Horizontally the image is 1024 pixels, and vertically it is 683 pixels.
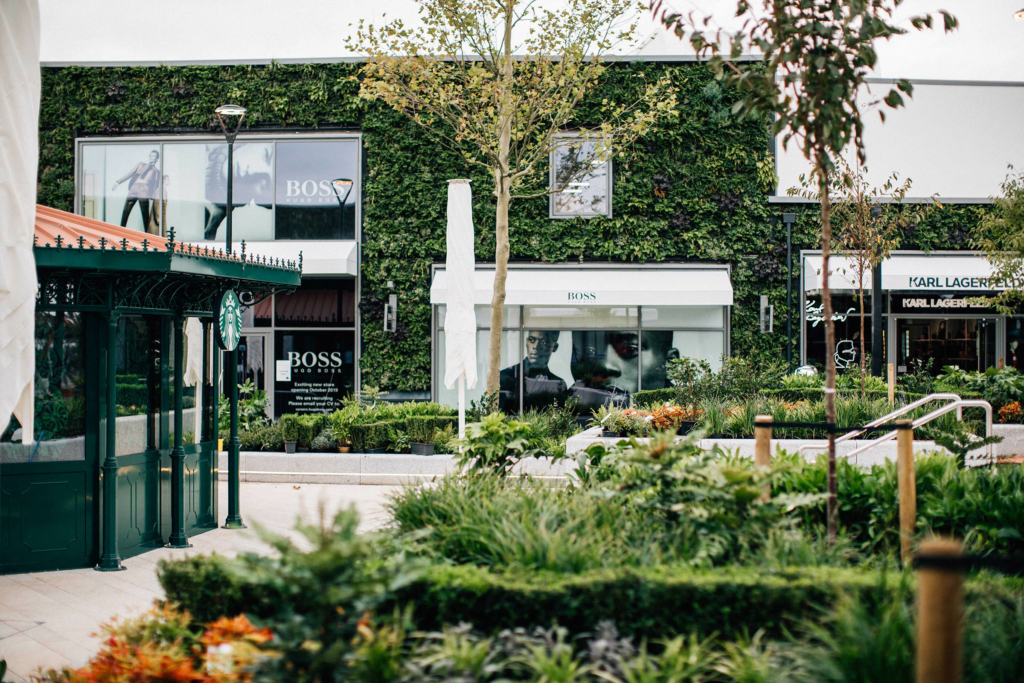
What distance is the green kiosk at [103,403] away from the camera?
6.77 metres

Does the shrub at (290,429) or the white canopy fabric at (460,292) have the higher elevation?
the white canopy fabric at (460,292)

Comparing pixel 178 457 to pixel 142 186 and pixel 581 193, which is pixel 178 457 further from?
pixel 142 186

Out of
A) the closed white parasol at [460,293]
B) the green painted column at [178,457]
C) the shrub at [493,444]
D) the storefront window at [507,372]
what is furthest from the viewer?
the storefront window at [507,372]

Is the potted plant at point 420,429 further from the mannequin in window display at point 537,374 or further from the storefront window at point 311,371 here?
the storefront window at point 311,371

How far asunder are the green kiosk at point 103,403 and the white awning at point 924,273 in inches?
567

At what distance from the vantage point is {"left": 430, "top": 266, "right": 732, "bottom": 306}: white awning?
17.6 metres

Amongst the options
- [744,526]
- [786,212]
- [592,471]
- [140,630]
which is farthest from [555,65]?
[140,630]

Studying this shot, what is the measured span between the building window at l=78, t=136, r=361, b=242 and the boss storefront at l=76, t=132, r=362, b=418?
0.02 meters

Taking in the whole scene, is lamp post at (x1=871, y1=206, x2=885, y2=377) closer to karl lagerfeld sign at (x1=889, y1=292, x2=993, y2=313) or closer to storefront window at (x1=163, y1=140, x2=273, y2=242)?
karl lagerfeld sign at (x1=889, y1=292, x2=993, y2=313)

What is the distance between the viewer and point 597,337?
60.5 ft

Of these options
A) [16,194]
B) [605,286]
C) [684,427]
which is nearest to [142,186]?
[605,286]

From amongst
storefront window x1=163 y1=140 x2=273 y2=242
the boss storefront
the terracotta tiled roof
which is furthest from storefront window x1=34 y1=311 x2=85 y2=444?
storefront window x1=163 y1=140 x2=273 y2=242

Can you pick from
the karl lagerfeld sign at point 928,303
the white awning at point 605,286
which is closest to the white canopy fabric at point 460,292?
the white awning at point 605,286

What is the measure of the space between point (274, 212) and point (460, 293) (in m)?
9.73
